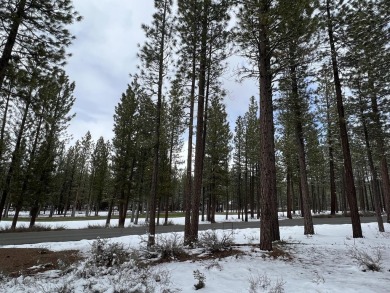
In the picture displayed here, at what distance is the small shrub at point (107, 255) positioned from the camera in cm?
680

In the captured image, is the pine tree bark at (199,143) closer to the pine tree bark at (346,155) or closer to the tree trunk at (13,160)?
the pine tree bark at (346,155)

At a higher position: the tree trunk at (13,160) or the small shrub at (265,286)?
the tree trunk at (13,160)

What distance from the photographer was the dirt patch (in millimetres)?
6648

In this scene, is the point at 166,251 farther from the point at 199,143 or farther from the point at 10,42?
the point at 10,42

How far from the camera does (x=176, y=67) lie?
39.7 ft

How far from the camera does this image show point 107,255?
699 centimetres

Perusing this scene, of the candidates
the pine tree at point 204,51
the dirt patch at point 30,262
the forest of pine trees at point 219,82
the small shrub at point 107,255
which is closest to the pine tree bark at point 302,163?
the forest of pine trees at point 219,82

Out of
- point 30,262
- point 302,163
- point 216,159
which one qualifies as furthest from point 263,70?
point 216,159

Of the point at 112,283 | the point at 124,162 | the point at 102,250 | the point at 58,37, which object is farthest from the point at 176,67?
the point at 124,162

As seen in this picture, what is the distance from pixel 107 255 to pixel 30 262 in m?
2.65

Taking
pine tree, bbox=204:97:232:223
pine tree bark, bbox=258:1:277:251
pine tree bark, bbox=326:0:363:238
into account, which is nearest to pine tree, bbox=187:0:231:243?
pine tree bark, bbox=258:1:277:251

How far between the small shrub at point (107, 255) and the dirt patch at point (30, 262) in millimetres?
655

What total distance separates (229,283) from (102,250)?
3.49 metres

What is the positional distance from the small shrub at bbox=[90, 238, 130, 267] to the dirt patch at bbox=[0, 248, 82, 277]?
2.15ft
